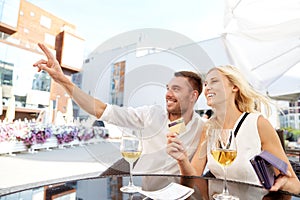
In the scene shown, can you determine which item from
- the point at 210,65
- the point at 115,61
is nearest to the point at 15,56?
the point at 115,61

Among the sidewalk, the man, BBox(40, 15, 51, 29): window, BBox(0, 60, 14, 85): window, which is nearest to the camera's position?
the man

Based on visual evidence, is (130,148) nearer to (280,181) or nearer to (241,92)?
(280,181)

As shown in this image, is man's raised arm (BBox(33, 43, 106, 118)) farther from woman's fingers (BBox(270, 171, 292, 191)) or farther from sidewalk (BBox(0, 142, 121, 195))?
sidewalk (BBox(0, 142, 121, 195))

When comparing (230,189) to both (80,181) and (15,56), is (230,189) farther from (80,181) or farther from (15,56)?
(15,56)

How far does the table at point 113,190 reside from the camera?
21.5 inches

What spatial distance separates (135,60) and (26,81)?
28.1ft

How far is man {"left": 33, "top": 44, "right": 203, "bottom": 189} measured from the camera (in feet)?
3.32

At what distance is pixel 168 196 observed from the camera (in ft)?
1.76

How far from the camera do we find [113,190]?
2.04 ft

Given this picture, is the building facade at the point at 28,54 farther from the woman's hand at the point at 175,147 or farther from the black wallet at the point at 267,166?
the black wallet at the point at 267,166

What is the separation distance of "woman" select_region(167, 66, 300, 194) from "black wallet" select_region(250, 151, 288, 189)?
0.16 feet

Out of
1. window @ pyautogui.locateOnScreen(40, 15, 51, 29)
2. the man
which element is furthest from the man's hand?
window @ pyautogui.locateOnScreen(40, 15, 51, 29)

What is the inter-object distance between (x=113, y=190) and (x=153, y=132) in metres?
0.49

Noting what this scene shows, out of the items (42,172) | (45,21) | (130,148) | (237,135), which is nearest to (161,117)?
(237,135)
